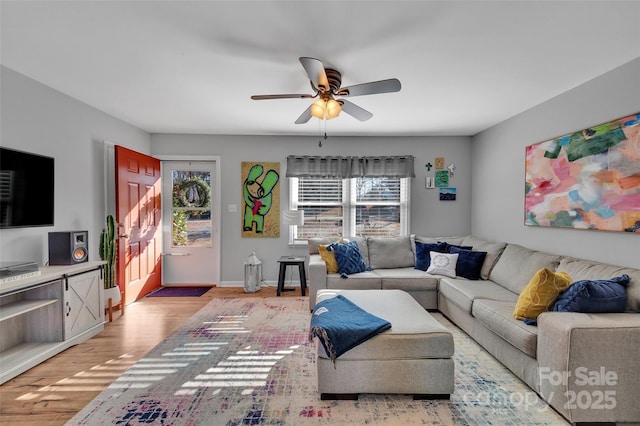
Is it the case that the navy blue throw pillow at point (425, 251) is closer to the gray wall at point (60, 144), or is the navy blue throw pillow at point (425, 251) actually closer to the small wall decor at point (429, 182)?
the small wall decor at point (429, 182)

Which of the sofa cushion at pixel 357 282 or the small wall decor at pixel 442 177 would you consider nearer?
the sofa cushion at pixel 357 282

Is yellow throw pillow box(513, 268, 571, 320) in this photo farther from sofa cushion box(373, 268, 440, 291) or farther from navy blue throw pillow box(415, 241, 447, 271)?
navy blue throw pillow box(415, 241, 447, 271)

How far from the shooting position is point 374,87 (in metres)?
2.11

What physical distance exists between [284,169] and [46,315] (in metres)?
3.17

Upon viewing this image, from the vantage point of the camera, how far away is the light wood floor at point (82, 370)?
70.8 inches

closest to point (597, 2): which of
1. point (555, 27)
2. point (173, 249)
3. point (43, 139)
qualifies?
point (555, 27)

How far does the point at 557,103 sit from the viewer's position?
2.89 metres

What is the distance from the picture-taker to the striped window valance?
446cm

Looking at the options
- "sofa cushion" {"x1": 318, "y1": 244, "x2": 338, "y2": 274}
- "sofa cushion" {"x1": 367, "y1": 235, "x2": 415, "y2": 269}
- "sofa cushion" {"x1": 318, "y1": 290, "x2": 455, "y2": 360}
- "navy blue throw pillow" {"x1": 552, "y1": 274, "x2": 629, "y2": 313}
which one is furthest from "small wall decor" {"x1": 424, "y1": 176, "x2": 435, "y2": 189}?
"sofa cushion" {"x1": 318, "y1": 290, "x2": 455, "y2": 360}

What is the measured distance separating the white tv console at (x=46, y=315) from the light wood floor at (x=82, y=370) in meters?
0.09

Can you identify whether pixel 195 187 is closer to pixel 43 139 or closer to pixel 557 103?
pixel 43 139

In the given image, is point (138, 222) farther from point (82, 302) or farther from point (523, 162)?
point (523, 162)

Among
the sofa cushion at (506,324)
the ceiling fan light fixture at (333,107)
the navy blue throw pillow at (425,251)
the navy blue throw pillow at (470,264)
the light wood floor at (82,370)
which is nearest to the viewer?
→ the light wood floor at (82,370)

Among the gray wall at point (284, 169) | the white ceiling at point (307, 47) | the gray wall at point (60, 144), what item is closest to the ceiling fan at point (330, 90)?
the white ceiling at point (307, 47)
